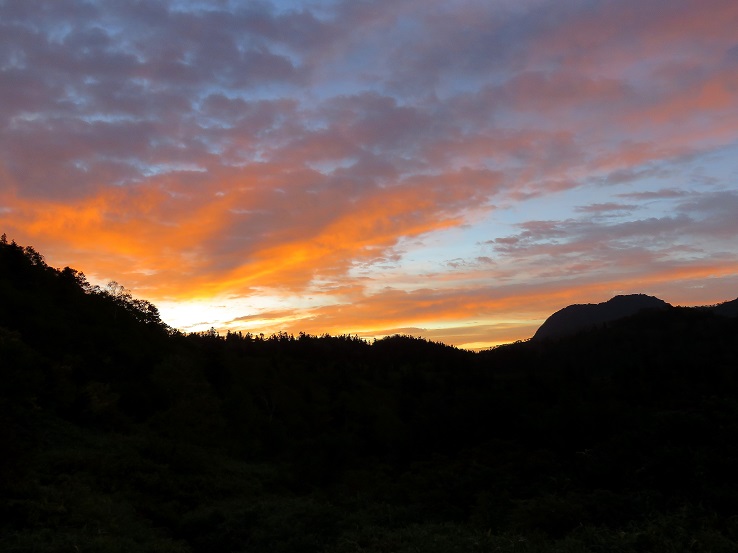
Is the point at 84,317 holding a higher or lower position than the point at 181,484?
higher

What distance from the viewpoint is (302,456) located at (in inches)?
1419

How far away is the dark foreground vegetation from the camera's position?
47.6ft

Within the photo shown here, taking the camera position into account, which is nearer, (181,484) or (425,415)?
(181,484)

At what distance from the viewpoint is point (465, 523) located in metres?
16.5

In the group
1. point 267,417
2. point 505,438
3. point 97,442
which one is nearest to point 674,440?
point 505,438

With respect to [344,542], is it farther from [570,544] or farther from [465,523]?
[570,544]

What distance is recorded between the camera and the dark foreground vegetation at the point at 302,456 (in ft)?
47.6

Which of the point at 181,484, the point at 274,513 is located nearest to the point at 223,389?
the point at 181,484

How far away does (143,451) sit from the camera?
28438mm

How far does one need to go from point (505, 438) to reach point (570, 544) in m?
15.3

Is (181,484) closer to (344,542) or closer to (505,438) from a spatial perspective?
(344,542)

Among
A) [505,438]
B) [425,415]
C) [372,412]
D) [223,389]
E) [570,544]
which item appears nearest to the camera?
[570,544]

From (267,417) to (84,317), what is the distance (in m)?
18.7

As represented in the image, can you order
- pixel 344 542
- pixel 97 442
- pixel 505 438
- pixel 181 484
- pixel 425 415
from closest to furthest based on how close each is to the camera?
pixel 344 542, pixel 181 484, pixel 505 438, pixel 97 442, pixel 425 415
